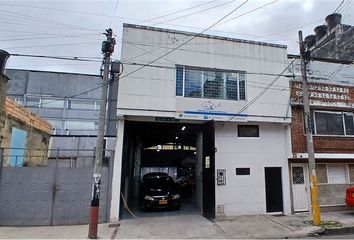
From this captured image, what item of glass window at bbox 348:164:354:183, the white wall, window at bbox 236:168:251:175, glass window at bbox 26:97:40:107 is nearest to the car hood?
the white wall

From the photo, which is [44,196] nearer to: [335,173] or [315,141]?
[315,141]

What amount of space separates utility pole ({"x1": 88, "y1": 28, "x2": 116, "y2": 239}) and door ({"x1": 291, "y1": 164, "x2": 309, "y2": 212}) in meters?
8.62

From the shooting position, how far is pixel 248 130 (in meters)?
12.4

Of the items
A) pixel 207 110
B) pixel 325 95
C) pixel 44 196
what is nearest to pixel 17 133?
pixel 44 196

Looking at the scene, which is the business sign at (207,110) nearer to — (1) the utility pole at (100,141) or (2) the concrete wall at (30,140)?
(1) the utility pole at (100,141)

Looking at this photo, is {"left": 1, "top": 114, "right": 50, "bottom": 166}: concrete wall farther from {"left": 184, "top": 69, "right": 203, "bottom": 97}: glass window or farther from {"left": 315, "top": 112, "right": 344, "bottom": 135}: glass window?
{"left": 315, "top": 112, "right": 344, "bottom": 135}: glass window

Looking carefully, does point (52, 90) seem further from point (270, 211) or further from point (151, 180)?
point (270, 211)

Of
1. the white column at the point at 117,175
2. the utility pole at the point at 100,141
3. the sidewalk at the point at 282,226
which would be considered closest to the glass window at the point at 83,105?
the white column at the point at 117,175

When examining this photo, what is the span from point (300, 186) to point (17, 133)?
12286 millimetres

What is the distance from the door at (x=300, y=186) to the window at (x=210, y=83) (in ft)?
13.8

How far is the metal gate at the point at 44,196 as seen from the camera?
30.5ft

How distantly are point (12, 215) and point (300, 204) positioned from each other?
11460 millimetres

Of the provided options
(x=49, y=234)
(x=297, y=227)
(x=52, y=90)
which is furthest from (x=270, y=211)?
(x=52, y=90)

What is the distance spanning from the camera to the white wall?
11.6 metres
